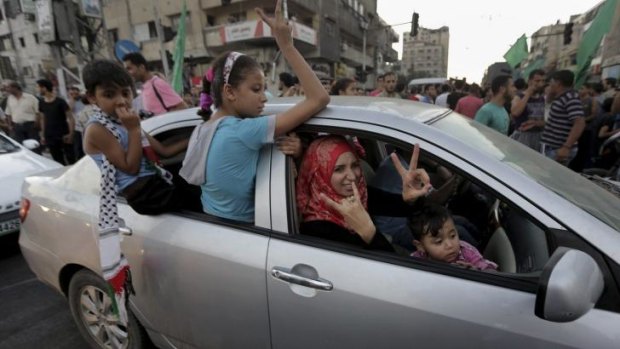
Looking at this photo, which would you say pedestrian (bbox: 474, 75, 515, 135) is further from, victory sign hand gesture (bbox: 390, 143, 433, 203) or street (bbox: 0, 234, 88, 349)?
street (bbox: 0, 234, 88, 349)

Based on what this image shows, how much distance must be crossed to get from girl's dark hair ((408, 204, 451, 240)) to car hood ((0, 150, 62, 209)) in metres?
3.87

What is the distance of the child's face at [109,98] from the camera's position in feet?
5.36

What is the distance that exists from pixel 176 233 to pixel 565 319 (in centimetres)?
141

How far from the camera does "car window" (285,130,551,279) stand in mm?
1280

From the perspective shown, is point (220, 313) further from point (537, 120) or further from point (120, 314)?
point (537, 120)

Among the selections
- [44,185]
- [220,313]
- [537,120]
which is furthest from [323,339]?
[537,120]

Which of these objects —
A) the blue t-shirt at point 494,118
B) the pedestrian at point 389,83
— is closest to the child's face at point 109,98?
the blue t-shirt at point 494,118

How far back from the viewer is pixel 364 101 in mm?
1623

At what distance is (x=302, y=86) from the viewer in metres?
1.35

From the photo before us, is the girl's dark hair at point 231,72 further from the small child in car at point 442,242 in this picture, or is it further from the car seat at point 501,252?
the car seat at point 501,252

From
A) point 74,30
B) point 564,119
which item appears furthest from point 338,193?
point 74,30

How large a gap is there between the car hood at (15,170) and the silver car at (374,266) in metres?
2.08

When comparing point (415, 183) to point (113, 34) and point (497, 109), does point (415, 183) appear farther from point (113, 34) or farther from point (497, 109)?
point (113, 34)

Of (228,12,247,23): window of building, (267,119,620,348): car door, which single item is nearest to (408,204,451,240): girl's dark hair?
(267,119,620,348): car door
